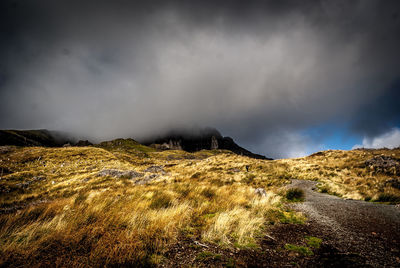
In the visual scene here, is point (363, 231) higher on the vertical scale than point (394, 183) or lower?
lower

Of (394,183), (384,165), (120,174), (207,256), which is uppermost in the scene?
(384,165)

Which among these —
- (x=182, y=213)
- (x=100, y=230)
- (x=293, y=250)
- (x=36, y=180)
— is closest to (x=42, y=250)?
(x=100, y=230)

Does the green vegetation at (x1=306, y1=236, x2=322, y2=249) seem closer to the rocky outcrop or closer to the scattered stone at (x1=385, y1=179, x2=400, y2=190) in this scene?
the scattered stone at (x1=385, y1=179, x2=400, y2=190)

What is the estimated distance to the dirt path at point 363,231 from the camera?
263 cm

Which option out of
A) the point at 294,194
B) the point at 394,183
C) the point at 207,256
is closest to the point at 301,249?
the point at 207,256

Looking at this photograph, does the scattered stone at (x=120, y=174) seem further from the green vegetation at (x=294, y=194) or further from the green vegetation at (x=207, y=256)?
the green vegetation at (x=207, y=256)

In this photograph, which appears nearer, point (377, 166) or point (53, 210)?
point (53, 210)

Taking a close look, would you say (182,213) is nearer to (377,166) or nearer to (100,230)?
(100,230)

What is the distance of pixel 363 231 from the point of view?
359 cm

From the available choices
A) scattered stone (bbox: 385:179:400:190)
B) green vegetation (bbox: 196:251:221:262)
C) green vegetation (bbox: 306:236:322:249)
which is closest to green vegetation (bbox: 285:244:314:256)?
green vegetation (bbox: 306:236:322:249)

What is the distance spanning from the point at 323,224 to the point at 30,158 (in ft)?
197

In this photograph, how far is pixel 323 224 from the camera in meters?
4.24

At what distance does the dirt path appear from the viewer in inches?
104

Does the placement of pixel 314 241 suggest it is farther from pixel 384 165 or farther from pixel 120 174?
pixel 120 174
